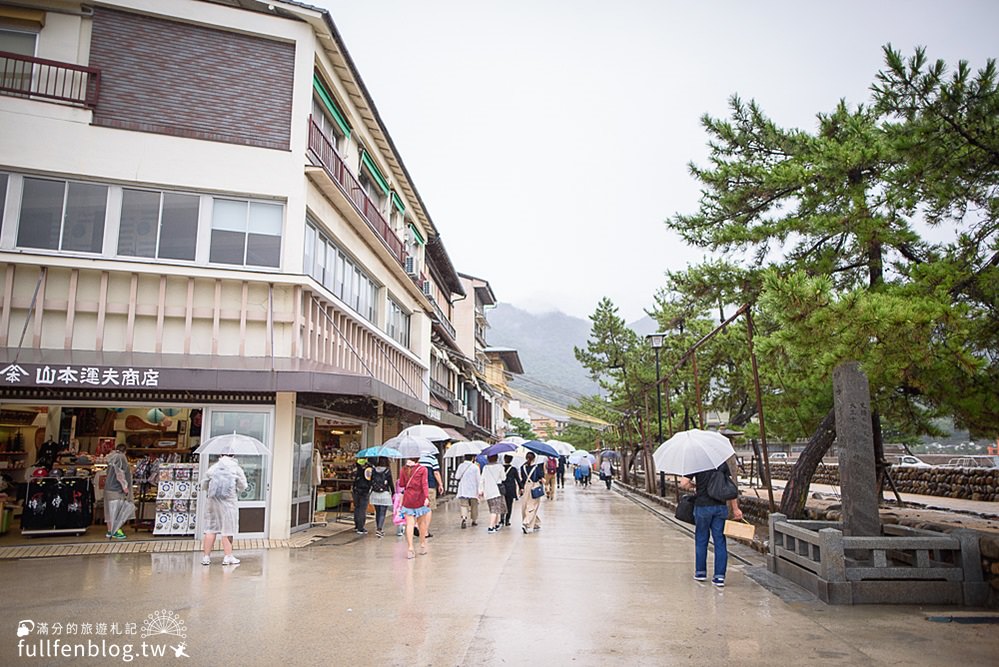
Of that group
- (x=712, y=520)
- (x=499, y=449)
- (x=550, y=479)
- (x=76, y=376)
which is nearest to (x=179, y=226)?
(x=76, y=376)

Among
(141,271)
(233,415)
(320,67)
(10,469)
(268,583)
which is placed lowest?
(268,583)

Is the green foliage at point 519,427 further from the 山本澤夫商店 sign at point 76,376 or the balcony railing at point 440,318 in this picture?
the 山本澤夫商店 sign at point 76,376

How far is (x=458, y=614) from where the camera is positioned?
7.33 m

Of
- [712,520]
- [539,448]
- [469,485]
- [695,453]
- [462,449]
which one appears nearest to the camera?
[712,520]

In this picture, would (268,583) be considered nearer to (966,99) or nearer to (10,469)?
(10,469)

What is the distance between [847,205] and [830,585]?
5.84 meters

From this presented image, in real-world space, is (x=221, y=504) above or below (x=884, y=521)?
above

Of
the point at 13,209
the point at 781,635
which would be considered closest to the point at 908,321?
the point at 781,635

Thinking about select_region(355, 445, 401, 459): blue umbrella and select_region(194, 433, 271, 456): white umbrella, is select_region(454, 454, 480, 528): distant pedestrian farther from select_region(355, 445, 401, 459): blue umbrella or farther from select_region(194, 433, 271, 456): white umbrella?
select_region(194, 433, 271, 456): white umbrella

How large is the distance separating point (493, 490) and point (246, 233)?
7.90m

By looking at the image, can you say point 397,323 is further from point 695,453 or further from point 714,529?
point 714,529

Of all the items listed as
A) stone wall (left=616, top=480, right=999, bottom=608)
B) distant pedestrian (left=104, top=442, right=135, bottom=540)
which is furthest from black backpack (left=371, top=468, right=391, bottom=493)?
stone wall (left=616, top=480, right=999, bottom=608)

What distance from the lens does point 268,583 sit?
9.41 metres

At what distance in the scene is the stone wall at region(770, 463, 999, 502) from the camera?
1862cm
